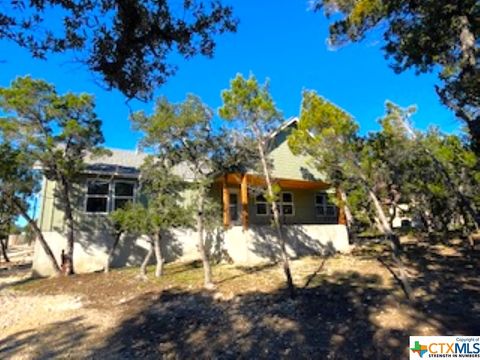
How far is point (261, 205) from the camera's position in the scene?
1875 cm

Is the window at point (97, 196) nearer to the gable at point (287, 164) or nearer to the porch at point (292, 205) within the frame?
the porch at point (292, 205)

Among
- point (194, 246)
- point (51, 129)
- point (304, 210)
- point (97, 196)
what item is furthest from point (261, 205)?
point (51, 129)

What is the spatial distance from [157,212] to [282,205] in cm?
951

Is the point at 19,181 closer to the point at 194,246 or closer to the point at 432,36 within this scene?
the point at 194,246

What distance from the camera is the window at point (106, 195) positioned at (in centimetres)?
1458

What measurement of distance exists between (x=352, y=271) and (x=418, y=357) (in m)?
6.81

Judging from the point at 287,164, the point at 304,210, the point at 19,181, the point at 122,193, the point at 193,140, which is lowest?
the point at 304,210

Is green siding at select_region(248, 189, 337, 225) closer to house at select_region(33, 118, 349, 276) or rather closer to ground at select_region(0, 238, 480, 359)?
house at select_region(33, 118, 349, 276)

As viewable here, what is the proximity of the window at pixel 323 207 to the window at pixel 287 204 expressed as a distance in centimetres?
202

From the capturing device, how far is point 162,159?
11.7 metres

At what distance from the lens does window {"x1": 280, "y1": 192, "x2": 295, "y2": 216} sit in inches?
764

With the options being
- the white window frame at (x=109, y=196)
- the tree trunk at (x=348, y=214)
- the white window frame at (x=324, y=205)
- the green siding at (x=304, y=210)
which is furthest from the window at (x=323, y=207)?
the white window frame at (x=109, y=196)

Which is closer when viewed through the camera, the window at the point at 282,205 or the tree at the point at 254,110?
the tree at the point at 254,110

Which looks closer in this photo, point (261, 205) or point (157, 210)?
point (157, 210)
